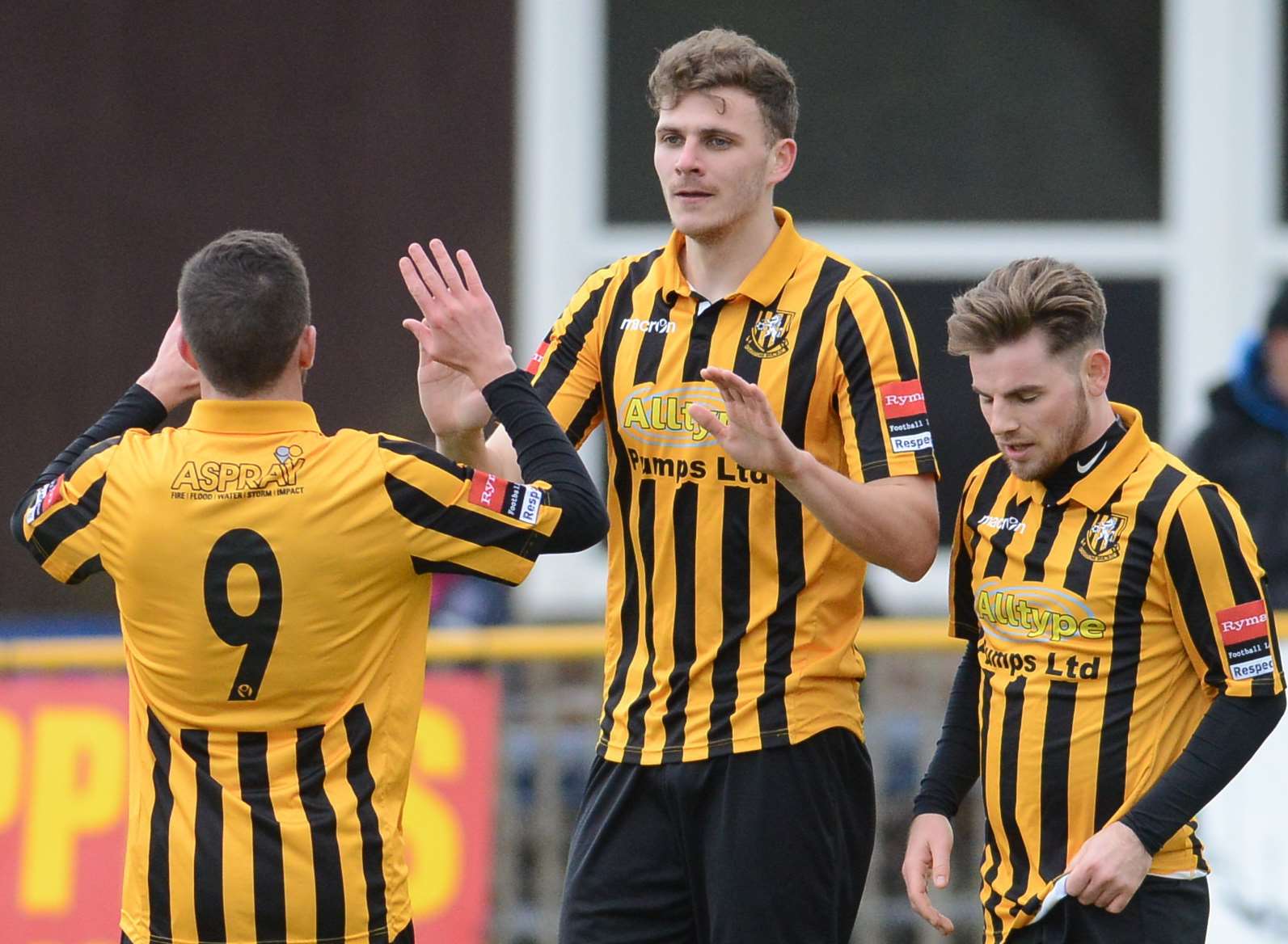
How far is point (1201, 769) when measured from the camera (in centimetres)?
336

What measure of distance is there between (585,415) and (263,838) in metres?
1.18

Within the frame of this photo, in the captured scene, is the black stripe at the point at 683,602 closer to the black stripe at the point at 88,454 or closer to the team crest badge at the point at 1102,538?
the team crest badge at the point at 1102,538

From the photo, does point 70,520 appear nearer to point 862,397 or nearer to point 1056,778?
point 862,397

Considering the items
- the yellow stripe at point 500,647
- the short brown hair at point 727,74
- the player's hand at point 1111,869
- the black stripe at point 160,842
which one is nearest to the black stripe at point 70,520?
the black stripe at point 160,842

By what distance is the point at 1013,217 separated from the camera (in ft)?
26.6

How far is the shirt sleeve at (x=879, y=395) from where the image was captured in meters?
3.70

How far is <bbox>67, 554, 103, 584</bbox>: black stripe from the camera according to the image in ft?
11.4

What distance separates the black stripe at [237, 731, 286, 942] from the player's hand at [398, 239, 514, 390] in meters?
0.80

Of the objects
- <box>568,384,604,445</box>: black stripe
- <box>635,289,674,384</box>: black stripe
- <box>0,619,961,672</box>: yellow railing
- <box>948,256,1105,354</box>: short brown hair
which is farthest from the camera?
<box>0,619,961,672</box>: yellow railing

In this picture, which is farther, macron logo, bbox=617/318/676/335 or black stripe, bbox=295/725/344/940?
macron logo, bbox=617/318/676/335

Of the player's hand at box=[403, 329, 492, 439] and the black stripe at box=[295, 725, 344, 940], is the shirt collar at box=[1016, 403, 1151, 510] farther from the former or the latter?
the black stripe at box=[295, 725, 344, 940]

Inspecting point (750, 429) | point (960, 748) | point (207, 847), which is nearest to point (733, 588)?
point (750, 429)

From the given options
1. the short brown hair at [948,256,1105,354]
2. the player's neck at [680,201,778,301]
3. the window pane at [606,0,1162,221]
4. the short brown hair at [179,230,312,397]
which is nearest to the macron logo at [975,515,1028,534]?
the short brown hair at [948,256,1105,354]

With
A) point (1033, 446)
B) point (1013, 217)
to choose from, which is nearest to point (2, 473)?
point (1013, 217)
